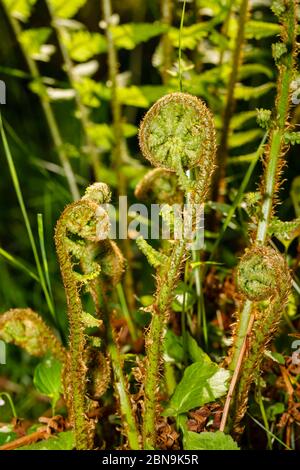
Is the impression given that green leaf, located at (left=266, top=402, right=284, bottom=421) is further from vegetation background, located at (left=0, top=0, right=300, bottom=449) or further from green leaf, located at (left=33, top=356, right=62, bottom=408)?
green leaf, located at (left=33, top=356, right=62, bottom=408)

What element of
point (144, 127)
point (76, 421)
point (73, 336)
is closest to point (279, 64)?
point (144, 127)

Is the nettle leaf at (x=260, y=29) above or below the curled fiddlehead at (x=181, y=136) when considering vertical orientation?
above

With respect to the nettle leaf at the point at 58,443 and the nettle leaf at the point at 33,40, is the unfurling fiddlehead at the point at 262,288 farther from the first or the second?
the nettle leaf at the point at 33,40

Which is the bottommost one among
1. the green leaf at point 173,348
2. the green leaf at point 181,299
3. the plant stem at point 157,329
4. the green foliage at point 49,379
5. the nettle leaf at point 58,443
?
the nettle leaf at point 58,443

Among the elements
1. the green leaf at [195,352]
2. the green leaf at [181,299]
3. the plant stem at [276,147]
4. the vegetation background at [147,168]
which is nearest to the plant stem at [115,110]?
the vegetation background at [147,168]

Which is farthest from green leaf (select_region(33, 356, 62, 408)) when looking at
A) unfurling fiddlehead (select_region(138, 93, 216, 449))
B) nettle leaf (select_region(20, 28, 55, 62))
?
nettle leaf (select_region(20, 28, 55, 62))

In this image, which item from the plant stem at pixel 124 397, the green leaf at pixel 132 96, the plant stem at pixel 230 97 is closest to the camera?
the plant stem at pixel 124 397

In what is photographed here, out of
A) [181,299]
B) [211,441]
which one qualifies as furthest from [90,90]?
[211,441]
